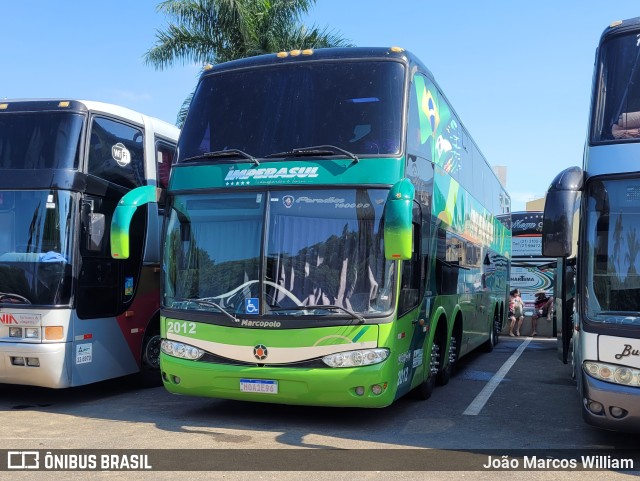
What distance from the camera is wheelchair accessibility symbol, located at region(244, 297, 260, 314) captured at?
7.79m

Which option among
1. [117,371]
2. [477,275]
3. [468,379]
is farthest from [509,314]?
[117,371]

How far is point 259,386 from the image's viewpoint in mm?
7727

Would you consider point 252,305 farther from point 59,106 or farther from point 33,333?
point 59,106

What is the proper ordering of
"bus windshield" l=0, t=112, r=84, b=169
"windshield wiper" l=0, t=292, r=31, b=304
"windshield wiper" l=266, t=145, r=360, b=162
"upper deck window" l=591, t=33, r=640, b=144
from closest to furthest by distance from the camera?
"upper deck window" l=591, t=33, r=640, b=144
"windshield wiper" l=266, t=145, r=360, b=162
"windshield wiper" l=0, t=292, r=31, b=304
"bus windshield" l=0, t=112, r=84, b=169

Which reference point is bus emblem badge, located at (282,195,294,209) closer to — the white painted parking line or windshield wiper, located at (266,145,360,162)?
windshield wiper, located at (266,145,360,162)

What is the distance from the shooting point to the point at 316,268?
7.77 metres

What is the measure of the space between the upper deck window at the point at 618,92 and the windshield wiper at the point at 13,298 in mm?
6778

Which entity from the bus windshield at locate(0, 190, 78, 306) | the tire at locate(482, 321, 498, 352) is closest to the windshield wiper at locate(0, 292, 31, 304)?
the bus windshield at locate(0, 190, 78, 306)

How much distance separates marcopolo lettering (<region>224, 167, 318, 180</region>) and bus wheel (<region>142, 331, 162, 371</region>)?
3.72m

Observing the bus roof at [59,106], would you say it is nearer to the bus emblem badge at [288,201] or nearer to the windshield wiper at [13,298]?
the windshield wiper at [13,298]

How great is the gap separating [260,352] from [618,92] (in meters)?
4.44

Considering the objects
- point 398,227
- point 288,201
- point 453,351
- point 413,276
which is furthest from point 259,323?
point 453,351

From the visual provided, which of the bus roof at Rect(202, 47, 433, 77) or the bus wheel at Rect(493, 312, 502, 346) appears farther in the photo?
the bus wheel at Rect(493, 312, 502, 346)

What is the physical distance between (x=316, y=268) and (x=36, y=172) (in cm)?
398
